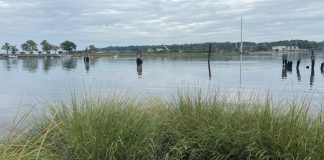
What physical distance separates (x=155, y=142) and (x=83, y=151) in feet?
3.93

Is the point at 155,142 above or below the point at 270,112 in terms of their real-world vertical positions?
below

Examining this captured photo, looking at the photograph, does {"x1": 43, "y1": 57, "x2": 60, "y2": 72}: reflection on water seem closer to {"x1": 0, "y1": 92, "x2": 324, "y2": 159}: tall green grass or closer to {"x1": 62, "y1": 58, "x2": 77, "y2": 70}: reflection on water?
{"x1": 62, "y1": 58, "x2": 77, "y2": 70}: reflection on water

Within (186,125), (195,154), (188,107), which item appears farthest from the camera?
(188,107)

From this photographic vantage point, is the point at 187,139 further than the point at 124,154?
Yes

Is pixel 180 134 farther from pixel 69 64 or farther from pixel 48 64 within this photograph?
pixel 48 64

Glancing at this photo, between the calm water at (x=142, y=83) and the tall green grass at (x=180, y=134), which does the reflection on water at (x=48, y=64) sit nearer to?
the calm water at (x=142, y=83)

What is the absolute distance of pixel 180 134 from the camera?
7023 mm

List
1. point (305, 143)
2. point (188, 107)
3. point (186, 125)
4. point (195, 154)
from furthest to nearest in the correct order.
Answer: point (188, 107) < point (186, 125) < point (195, 154) < point (305, 143)

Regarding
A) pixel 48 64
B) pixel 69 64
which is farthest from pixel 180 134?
pixel 48 64

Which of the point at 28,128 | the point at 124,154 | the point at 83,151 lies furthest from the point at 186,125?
the point at 28,128

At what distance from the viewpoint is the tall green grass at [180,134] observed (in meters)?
6.15

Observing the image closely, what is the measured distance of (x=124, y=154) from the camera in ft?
20.7

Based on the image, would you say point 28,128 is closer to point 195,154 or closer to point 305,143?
point 195,154

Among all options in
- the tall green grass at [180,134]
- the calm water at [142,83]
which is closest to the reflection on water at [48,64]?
the calm water at [142,83]
